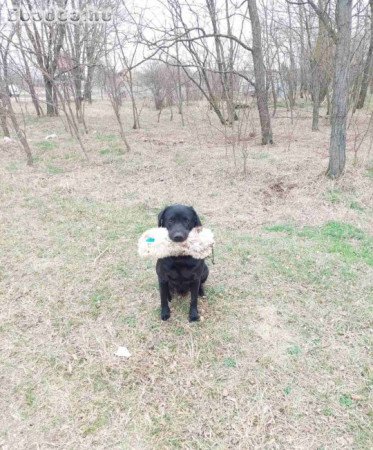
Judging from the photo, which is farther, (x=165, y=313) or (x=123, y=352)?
(x=165, y=313)

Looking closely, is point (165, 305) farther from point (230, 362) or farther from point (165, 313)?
point (230, 362)

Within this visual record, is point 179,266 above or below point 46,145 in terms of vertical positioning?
below

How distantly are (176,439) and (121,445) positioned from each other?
342mm

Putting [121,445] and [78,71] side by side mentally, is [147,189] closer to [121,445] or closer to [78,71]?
[121,445]

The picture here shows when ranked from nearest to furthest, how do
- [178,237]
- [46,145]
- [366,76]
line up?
[178,237] < [46,145] < [366,76]

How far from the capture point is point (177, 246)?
8.53 ft

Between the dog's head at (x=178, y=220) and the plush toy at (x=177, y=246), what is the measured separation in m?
0.05

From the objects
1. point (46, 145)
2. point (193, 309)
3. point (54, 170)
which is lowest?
point (193, 309)

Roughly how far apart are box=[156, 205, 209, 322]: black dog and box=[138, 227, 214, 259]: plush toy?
0.05 metres

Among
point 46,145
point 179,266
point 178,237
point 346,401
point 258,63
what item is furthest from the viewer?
point 46,145

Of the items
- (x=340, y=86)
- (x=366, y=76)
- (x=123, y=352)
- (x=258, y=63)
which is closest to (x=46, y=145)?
(x=258, y=63)

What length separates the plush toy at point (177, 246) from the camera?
2598 millimetres

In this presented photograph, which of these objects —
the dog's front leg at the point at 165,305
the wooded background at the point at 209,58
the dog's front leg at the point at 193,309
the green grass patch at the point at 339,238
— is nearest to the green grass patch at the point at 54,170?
the wooded background at the point at 209,58

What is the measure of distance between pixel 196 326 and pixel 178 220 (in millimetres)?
973
